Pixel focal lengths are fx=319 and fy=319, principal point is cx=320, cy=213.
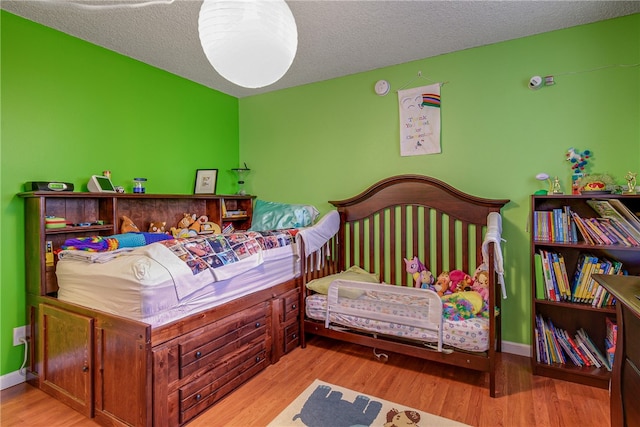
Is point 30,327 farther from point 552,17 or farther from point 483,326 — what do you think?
point 552,17

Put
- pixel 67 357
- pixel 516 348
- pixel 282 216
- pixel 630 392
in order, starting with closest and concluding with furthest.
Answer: pixel 630 392
pixel 67 357
pixel 516 348
pixel 282 216

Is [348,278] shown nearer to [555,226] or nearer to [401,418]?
[401,418]

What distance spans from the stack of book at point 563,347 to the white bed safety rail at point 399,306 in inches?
29.1

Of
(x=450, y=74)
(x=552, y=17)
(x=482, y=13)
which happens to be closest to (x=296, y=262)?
(x=450, y=74)

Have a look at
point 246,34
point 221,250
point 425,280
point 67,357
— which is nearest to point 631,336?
point 425,280

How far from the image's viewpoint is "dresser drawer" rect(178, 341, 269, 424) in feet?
5.55

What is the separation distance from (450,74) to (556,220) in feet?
4.51

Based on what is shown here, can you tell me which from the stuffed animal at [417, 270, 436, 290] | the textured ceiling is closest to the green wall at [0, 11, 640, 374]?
the textured ceiling

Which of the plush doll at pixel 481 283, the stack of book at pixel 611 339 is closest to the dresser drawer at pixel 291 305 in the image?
the plush doll at pixel 481 283

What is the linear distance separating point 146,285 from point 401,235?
6.51ft

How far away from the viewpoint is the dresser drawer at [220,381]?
1.69m

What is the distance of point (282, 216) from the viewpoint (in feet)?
9.95

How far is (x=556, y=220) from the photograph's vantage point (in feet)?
6.95

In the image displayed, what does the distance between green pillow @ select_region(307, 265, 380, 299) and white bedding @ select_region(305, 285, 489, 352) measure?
0.04 metres
